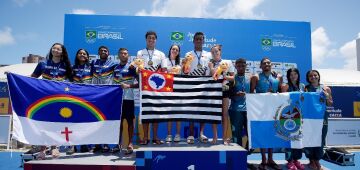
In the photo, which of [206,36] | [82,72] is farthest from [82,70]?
[206,36]

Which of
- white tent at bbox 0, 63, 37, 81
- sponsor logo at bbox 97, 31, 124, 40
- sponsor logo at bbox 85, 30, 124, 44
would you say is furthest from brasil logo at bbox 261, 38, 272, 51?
white tent at bbox 0, 63, 37, 81

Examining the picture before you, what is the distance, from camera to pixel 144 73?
153 inches

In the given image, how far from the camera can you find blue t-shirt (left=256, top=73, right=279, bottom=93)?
4.25 meters

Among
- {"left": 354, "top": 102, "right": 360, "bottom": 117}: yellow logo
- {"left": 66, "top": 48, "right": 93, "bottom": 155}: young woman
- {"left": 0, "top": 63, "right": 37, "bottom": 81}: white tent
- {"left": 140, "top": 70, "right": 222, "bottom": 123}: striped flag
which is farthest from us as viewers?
{"left": 0, "top": 63, "right": 37, "bottom": 81}: white tent

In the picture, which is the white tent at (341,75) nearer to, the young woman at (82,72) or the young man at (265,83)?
the young man at (265,83)

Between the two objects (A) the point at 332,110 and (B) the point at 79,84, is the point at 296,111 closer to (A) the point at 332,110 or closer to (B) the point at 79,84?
(B) the point at 79,84

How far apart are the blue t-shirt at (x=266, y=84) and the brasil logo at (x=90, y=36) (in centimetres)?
440

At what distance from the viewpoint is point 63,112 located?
3857 mm

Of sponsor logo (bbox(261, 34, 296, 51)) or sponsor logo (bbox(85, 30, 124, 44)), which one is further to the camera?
sponsor logo (bbox(261, 34, 296, 51))

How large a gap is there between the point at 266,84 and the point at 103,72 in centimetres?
265

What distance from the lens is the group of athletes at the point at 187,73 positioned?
4.07 meters

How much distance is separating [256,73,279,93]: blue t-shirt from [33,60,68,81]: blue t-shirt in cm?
315

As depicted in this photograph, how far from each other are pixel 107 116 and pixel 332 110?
9519mm

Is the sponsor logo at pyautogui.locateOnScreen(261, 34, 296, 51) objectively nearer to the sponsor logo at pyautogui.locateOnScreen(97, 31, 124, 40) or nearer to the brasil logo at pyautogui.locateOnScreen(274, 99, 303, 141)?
the brasil logo at pyautogui.locateOnScreen(274, 99, 303, 141)
